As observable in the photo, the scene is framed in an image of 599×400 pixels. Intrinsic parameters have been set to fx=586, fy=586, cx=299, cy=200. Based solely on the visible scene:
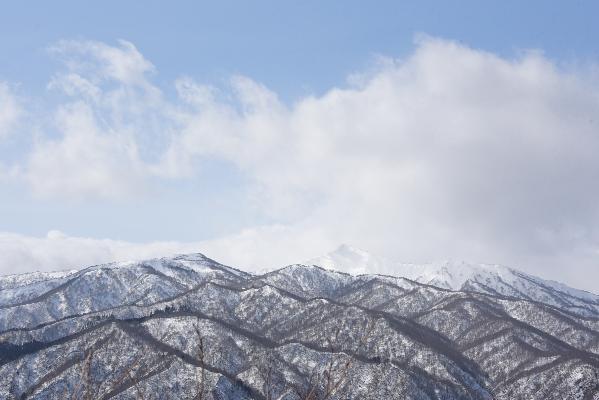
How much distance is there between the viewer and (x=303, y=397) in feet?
24.4

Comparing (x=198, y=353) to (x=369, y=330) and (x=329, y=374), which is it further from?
(x=369, y=330)

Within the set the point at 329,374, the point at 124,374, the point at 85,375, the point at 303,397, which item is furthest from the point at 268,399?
the point at 85,375

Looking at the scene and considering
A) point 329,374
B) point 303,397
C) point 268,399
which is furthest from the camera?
point 268,399

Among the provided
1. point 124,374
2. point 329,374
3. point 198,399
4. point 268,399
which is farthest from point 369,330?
point 124,374

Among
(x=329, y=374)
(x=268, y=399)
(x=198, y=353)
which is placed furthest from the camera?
(x=268, y=399)

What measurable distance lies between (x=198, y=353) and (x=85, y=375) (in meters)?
1.20

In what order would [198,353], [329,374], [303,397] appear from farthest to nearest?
1. [303,397]
2. [329,374]
3. [198,353]

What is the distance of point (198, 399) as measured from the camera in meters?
7.72

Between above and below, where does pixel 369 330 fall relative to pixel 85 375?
above

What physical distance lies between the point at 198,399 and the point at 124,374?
1.04 meters

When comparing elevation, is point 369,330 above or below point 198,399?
above

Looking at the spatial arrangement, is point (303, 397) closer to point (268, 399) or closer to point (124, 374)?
point (268, 399)

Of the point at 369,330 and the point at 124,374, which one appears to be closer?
the point at 124,374

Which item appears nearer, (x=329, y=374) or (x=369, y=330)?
(x=329, y=374)
